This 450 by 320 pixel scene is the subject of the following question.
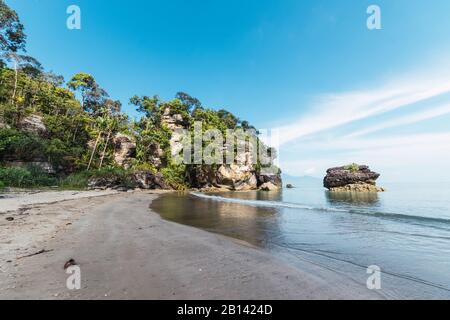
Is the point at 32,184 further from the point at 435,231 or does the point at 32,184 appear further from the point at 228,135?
the point at 228,135

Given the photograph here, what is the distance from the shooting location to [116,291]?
360cm

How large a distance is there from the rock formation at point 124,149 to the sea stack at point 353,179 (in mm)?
58805

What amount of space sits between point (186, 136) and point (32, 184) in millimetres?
36893

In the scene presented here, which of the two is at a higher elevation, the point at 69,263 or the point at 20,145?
the point at 20,145

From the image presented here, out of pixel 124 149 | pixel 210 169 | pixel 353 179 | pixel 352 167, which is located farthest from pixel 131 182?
pixel 352 167

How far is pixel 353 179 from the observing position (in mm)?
63312

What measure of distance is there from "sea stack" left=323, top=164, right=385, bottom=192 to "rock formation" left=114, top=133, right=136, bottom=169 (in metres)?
58.8

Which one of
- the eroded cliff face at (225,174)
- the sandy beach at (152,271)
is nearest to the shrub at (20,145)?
the sandy beach at (152,271)

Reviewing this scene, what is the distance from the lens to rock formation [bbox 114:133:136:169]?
55.4 m

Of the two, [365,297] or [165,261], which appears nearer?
[365,297]

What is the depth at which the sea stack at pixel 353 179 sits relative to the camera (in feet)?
198

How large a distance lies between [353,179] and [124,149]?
64.4m

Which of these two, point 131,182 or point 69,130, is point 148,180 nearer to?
point 131,182
